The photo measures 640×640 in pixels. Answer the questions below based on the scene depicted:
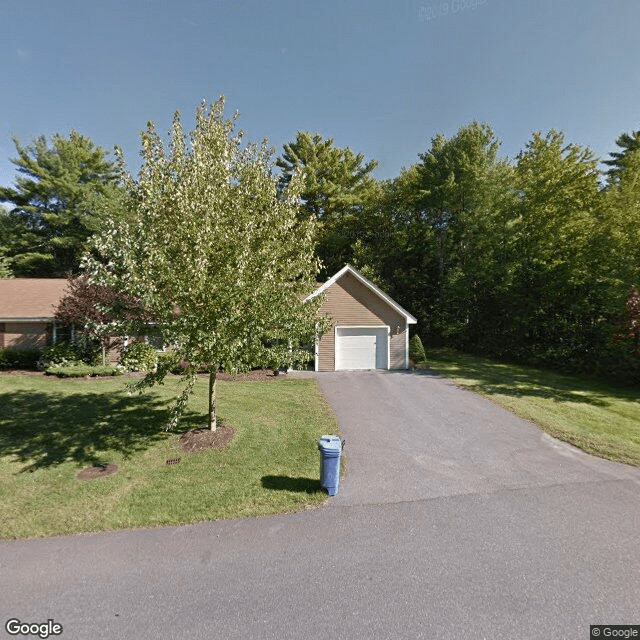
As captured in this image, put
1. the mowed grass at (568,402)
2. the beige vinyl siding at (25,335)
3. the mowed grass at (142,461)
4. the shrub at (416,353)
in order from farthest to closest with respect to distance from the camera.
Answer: the shrub at (416,353) < the beige vinyl siding at (25,335) < the mowed grass at (568,402) < the mowed grass at (142,461)

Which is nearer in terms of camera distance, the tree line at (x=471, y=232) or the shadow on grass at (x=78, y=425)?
the shadow on grass at (x=78, y=425)

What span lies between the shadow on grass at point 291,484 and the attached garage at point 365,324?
1100 cm

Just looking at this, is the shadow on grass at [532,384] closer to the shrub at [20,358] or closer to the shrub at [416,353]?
the shrub at [416,353]

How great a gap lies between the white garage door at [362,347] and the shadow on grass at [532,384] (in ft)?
10.1

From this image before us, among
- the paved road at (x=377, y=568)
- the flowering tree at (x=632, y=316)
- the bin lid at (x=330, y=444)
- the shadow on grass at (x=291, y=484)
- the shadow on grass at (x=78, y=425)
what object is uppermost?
the flowering tree at (x=632, y=316)

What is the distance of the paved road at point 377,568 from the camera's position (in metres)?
3.41

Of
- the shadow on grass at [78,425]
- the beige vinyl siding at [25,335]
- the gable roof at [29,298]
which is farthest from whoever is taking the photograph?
the beige vinyl siding at [25,335]

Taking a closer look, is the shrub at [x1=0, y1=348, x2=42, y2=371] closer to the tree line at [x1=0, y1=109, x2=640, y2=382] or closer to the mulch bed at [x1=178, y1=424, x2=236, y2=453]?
the tree line at [x1=0, y1=109, x2=640, y2=382]

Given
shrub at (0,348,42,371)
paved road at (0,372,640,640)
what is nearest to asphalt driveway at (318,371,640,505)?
paved road at (0,372,640,640)

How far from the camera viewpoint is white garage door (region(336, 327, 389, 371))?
17219 mm

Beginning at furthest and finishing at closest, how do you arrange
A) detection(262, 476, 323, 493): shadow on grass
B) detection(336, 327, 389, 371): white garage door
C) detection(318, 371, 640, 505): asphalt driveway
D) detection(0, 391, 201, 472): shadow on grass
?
detection(336, 327, 389, 371): white garage door < detection(0, 391, 201, 472): shadow on grass < detection(318, 371, 640, 505): asphalt driveway < detection(262, 476, 323, 493): shadow on grass

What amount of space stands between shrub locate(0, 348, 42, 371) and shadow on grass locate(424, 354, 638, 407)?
19.8m

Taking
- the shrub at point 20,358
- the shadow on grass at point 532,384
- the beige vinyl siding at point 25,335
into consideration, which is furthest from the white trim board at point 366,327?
the beige vinyl siding at point 25,335

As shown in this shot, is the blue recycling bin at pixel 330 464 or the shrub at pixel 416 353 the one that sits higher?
the shrub at pixel 416 353
